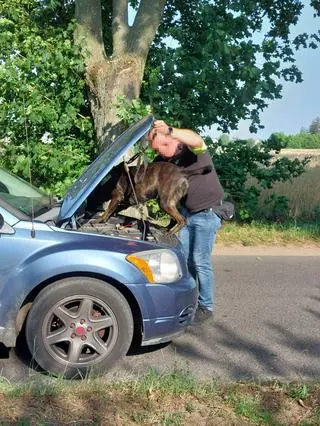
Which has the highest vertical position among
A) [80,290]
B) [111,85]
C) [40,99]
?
[111,85]

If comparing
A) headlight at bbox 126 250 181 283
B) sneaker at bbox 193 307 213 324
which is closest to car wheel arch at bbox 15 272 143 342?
headlight at bbox 126 250 181 283

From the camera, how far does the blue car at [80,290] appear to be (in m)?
4.09

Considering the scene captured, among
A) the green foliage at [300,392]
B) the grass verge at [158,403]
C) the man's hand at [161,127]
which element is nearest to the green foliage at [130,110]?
the man's hand at [161,127]

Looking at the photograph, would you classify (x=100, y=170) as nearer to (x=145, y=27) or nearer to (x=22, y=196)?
(x=22, y=196)

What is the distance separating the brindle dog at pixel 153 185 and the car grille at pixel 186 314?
0.83 metres

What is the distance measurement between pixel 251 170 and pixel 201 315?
6.59 meters

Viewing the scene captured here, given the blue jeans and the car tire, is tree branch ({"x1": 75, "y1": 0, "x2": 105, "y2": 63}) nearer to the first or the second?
the blue jeans

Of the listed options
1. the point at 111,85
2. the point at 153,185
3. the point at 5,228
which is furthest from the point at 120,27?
the point at 5,228

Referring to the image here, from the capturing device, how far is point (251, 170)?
454 inches

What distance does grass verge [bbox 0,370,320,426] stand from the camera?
10.7 feet

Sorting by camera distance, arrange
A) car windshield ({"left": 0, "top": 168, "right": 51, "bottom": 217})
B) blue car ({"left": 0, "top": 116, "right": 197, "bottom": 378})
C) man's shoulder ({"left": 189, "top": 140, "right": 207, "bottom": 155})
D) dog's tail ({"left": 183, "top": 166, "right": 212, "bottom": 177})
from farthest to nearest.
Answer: dog's tail ({"left": 183, "top": 166, "right": 212, "bottom": 177}), man's shoulder ({"left": 189, "top": 140, "right": 207, "bottom": 155}), car windshield ({"left": 0, "top": 168, "right": 51, "bottom": 217}), blue car ({"left": 0, "top": 116, "right": 197, "bottom": 378})

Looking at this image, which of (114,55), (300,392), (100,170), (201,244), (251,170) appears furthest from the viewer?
(251,170)

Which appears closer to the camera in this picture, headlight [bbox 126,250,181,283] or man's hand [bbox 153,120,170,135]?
headlight [bbox 126,250,181,283]

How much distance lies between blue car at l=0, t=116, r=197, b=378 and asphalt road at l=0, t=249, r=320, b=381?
0.85 ft
